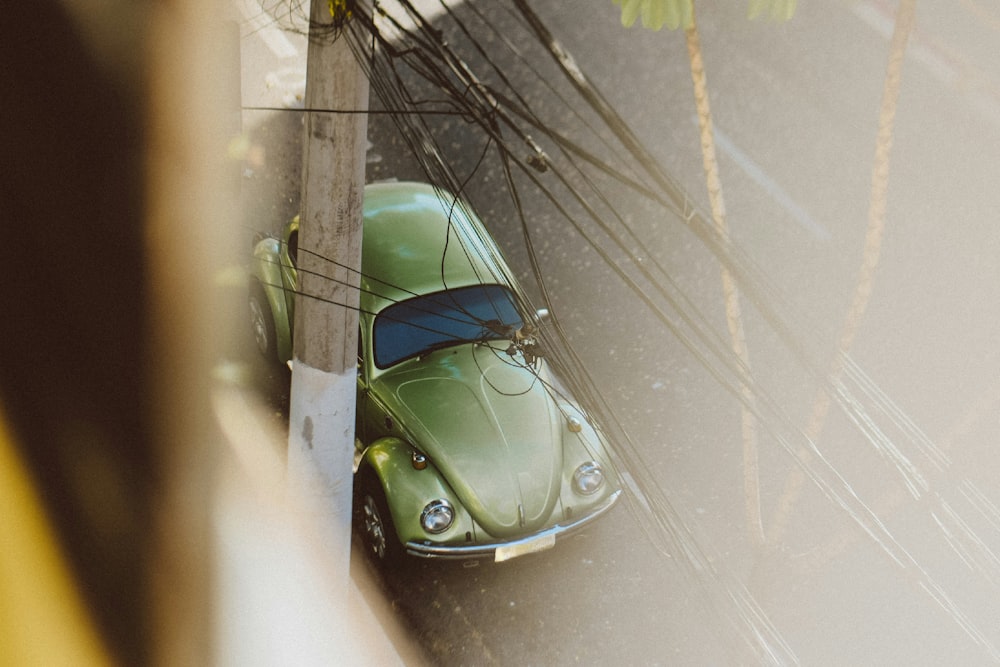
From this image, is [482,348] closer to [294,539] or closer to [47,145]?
[294,539]

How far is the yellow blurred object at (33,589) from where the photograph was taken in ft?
11.8

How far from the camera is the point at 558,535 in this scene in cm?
575

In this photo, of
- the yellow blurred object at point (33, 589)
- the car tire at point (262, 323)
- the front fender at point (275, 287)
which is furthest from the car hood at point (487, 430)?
the yellow blurred object at point (33, 589)

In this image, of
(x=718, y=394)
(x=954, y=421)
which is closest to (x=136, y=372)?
(x=718, y=394)

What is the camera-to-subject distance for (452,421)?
5.81m

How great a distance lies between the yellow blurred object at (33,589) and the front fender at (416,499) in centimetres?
192

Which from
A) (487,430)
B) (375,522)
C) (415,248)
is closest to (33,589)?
(375,522)

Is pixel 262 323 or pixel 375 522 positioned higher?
pixel 262 323

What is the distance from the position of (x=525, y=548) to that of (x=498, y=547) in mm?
193

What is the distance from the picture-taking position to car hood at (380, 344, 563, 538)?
18.3ft

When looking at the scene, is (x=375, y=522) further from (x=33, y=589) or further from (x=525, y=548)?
(x=33, y=589)

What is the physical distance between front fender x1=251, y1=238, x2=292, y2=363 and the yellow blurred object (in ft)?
8.49

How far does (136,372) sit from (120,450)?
39 centimetres

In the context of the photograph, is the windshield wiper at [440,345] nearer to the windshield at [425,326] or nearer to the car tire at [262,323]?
the windshield at [425,326]
